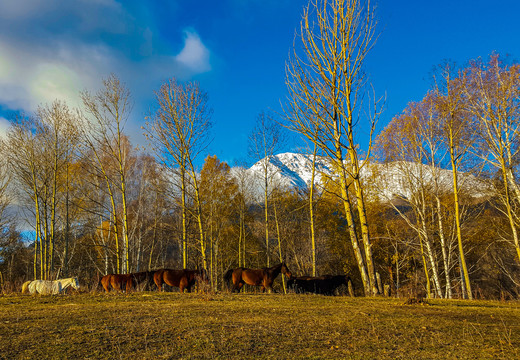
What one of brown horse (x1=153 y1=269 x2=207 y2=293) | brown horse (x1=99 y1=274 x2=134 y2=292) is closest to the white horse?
brown horse (x1=99 y1=274 x2=134 y2=292)

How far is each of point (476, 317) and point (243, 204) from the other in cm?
2331

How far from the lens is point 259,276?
13.2m

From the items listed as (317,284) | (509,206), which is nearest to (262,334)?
(317,284)

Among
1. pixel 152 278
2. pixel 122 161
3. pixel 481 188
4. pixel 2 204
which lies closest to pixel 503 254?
pixel 481 188

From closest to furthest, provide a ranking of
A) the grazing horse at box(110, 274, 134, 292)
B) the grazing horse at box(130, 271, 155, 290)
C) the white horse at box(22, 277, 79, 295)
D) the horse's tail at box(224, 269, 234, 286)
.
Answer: the white horse at box(22, 277, 79, 295)
the grazing horse at box(110, 274, 134, 292)
the grazing horse at box(130, 271, 155, 290)
the horse's tail at box(224, 269, 234, 286)

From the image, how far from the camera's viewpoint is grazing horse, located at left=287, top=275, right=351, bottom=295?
1488 centimetres

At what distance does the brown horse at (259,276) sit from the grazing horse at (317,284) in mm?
1855

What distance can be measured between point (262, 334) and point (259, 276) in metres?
9.01

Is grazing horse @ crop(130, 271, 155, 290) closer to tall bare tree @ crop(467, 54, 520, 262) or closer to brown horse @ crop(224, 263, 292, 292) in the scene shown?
brown horse @ crop(224, 263, 292, 292)

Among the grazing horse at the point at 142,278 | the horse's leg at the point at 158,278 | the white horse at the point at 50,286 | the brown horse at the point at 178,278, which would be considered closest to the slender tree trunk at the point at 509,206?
the brown horse at the point at 178,278

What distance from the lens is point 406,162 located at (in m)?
20.3

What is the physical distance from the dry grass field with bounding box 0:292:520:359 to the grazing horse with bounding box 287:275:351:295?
8.60 m

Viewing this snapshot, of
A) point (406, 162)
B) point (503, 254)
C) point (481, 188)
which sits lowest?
point (503, 254)

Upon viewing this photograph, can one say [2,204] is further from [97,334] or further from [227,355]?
[227,355]
